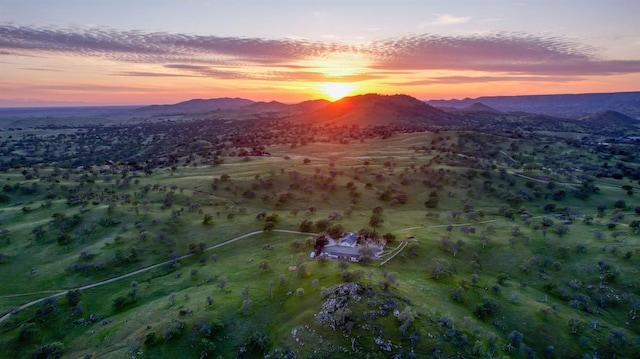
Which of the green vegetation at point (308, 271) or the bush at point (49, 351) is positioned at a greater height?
the green vegetation at point (308, 271)

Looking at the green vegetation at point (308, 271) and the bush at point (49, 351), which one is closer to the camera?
the green vegetation at point (308, 271)

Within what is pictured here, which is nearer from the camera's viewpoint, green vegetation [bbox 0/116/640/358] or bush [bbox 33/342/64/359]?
green vegetation [bbox 0/116/640/358]

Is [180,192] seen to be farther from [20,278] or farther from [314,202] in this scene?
[20,278]

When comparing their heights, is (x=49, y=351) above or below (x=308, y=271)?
below

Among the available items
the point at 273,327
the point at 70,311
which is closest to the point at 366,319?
the point at 273,327

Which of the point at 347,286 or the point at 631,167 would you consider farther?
the point at 631,167

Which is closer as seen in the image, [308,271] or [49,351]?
→ [49,351]

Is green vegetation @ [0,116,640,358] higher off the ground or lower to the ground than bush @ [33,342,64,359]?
higher

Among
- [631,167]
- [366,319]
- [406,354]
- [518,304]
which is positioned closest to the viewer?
[406,354]
